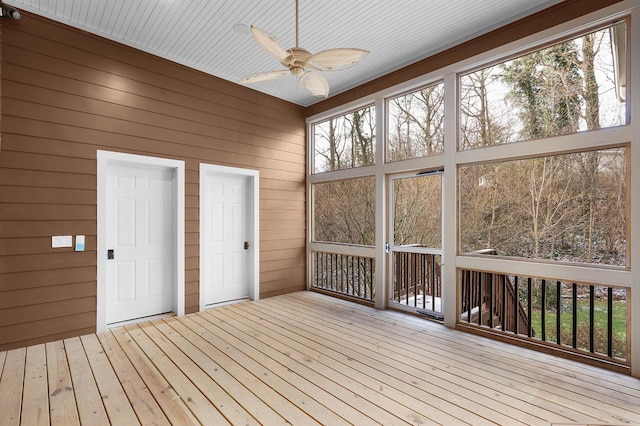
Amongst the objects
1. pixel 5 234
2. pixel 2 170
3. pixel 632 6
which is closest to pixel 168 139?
pixel 2 170

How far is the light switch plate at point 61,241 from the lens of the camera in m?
3.29

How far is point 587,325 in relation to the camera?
9.77 ft

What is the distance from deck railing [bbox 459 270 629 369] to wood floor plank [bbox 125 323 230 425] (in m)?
2.93

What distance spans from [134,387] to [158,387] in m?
0.19

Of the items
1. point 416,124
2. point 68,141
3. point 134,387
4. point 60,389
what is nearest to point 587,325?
point 416,124

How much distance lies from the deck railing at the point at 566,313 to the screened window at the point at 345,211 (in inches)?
65.7

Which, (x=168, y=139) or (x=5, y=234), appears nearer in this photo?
(x=5, y=234)

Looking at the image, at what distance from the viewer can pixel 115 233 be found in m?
3.81

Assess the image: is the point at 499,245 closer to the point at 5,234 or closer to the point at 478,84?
the point at 478,84

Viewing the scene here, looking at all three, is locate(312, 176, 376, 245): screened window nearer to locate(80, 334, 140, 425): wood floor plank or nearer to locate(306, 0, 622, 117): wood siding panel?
locate(306, 0, 622, 117): wood siding panel

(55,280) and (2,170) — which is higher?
(2,170)

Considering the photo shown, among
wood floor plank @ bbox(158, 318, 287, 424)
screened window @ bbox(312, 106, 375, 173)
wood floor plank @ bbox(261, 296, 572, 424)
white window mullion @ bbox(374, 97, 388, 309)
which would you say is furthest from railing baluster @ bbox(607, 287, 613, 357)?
screened window @ bbox(312, 106, 375, 173)

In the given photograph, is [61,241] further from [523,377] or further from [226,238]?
[523,377]

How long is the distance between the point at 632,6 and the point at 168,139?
4.99 metres
